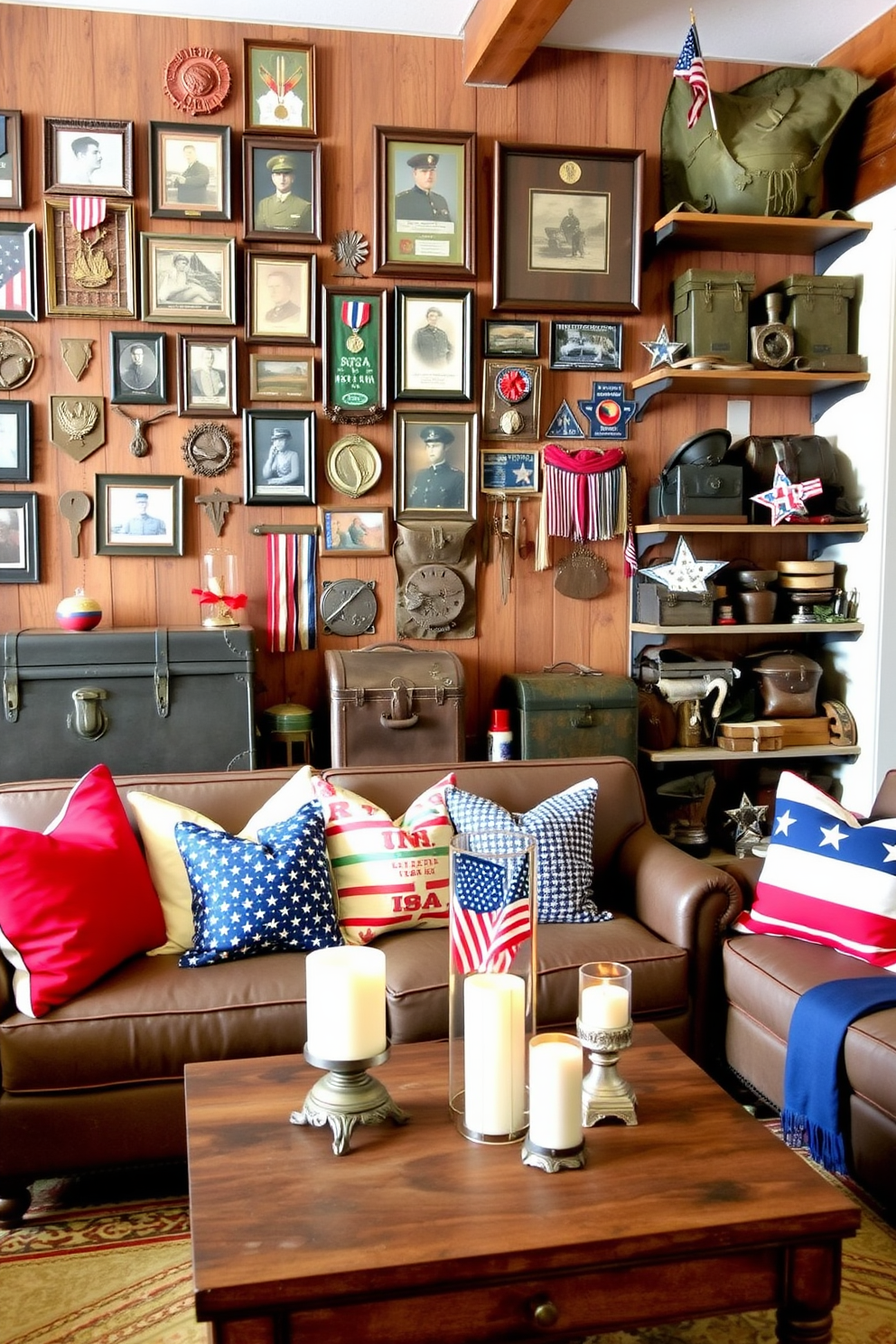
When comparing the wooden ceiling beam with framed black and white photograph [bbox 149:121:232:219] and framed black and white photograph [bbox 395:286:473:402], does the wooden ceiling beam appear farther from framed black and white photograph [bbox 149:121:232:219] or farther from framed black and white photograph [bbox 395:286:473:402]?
framed black and white photograph [bbox 149:121:232:219]

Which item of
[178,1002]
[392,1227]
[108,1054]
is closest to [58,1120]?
[108,1054]

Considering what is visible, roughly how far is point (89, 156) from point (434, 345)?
3.91 ft

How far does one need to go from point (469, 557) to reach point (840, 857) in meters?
1.68

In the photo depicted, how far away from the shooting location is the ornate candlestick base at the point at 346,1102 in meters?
1.65

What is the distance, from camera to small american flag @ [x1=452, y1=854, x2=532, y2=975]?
1.70 metres

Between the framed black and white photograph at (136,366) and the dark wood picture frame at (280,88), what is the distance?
0.74 m

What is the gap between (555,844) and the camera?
273cm

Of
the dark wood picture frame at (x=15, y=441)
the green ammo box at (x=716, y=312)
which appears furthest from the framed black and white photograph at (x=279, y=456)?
the green ammo box at (x=716, y=312)

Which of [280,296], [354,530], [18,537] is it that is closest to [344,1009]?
[354,530]

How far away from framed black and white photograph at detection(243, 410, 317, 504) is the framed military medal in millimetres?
116

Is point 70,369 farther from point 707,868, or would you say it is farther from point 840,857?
point 840,857

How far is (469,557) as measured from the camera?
3775 millimetres

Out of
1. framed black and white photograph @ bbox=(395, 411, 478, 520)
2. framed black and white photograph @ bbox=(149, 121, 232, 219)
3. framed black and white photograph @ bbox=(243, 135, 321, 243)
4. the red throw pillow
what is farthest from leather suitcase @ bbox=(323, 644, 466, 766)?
framed black and white photograph @ bbox=(149, 121, 232, 219)

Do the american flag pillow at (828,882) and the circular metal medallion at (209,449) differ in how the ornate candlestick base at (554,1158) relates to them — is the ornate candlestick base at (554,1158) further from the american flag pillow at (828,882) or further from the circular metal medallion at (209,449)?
the circular metal medallion at (209,449)
